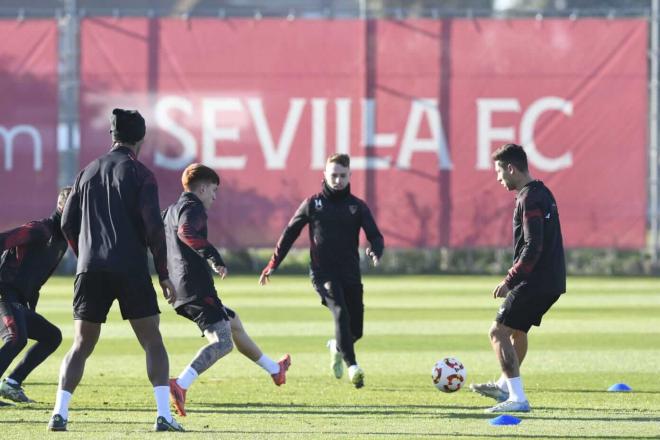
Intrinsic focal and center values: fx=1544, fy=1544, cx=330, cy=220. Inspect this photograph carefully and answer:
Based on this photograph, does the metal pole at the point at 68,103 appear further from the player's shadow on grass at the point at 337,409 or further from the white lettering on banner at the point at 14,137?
the player's shadow on grass at the point at 337,409

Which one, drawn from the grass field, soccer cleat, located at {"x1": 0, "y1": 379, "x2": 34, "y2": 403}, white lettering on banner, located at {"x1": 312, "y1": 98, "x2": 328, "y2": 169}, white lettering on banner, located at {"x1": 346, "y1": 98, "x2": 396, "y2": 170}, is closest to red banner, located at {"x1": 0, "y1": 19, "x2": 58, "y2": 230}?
white lettering on banner, located at {"x1": 312, "y1": 98, "x2": 328, "y2": 169}

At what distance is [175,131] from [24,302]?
75.0 ft

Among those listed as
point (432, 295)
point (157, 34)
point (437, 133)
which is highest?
point (157, 34)

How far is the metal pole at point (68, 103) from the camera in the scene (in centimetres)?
3416

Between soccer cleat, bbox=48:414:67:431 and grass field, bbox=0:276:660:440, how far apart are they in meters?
0.10

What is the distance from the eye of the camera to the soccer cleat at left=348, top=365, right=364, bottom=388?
12.3 meters

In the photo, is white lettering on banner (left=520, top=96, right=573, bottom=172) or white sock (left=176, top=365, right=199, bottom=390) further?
white lettering on banner (left=520, top=96, right=573, bottom=172)

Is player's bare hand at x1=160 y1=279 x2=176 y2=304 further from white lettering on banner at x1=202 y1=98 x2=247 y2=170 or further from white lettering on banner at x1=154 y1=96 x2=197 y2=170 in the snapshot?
white lettering on banner at x1=202 y1=98 x2=247 y2=170

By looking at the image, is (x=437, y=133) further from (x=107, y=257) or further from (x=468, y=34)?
(x=107, y=257)

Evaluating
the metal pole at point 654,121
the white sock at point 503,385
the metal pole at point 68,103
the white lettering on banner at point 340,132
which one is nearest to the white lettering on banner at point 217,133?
the white lettering on banner at point 340,132

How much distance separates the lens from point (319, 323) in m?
20.1

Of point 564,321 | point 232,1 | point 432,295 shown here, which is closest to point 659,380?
point 564,321

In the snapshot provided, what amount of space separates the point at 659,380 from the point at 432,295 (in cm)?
1351

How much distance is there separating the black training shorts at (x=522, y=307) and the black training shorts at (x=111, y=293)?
272 cm
